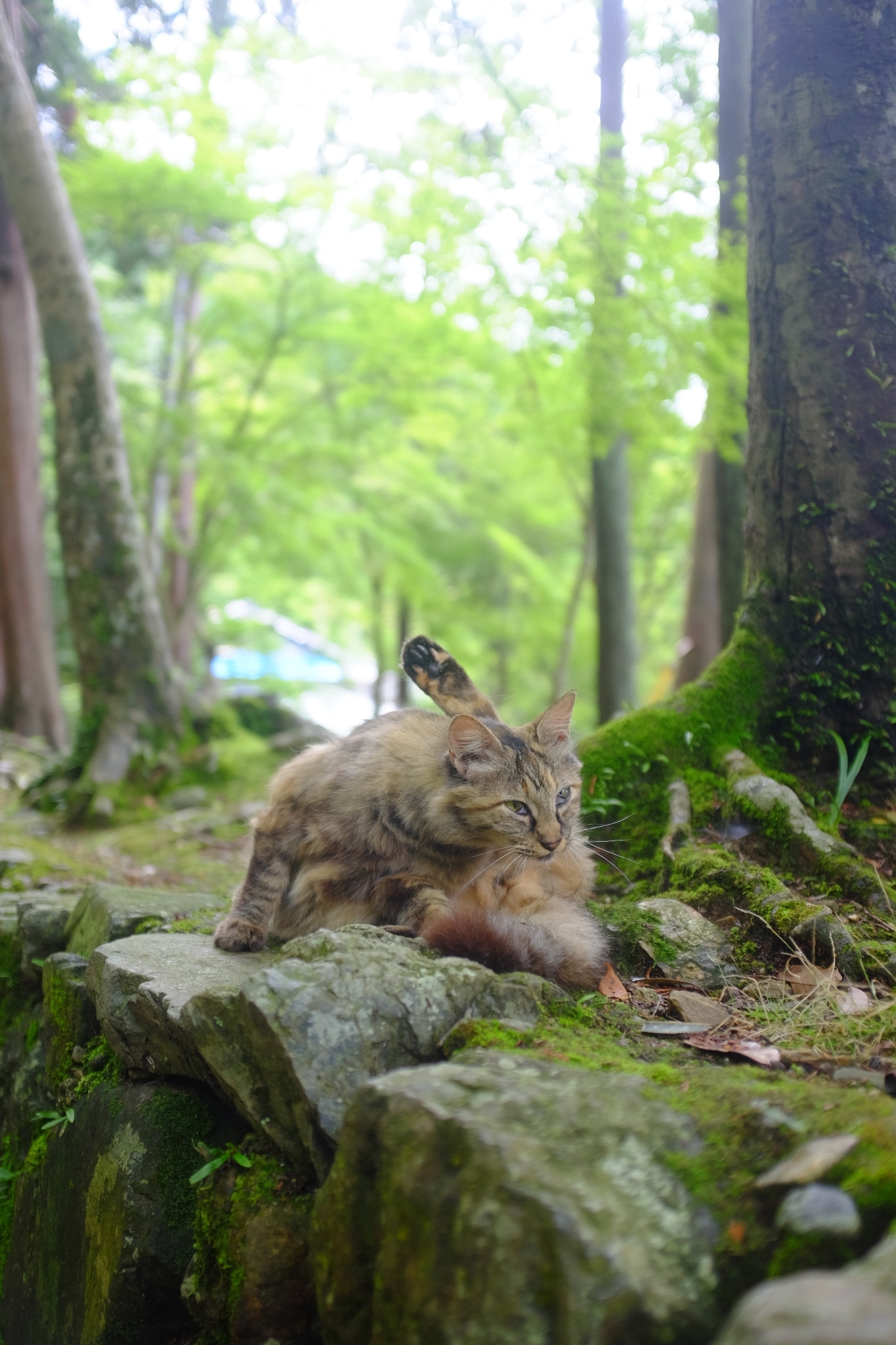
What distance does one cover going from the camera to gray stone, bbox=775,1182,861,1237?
4.72ft

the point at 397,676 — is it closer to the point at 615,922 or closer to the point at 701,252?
the point at 701,252

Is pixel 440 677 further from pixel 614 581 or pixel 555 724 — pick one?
pixel 614 581

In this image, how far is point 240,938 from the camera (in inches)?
121

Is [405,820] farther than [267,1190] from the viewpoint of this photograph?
Yes

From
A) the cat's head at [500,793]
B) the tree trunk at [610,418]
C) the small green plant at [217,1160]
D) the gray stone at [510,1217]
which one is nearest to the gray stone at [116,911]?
the small green plant at [217,1160]

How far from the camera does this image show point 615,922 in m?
2.96

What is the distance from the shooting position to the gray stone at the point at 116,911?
3.48m

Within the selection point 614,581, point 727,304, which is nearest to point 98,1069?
point 727,304

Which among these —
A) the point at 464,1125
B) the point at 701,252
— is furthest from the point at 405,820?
the point at 701,252

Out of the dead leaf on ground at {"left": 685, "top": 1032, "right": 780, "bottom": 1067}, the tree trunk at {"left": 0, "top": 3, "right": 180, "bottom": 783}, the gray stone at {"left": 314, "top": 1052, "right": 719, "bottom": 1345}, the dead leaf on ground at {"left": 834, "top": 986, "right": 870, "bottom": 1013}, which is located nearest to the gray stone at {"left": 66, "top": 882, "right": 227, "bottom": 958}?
the gray stone at {"left": 314, "top": 1052, "right": 719, "bottom": 1345}

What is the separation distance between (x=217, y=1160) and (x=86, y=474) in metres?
6.20

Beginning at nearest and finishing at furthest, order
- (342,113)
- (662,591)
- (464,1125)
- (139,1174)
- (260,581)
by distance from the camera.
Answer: (464,1125) → (139,1174) → (342,113) → (662,591) → (260,581)

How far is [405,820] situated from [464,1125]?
145 centimetres

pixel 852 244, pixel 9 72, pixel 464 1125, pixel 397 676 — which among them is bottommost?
pixel 397 676
